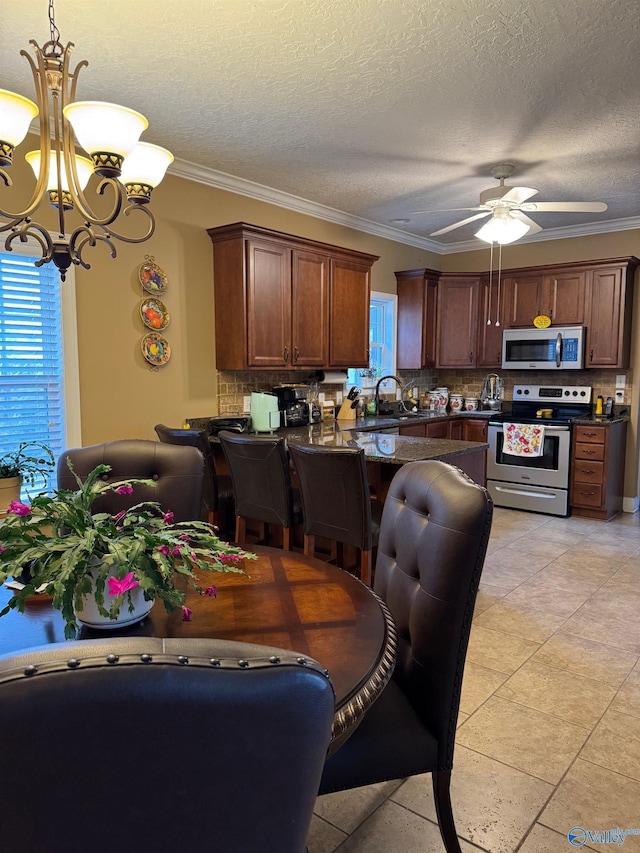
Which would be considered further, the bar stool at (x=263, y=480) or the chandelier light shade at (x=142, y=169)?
the bar stool at (x=263, y=480)

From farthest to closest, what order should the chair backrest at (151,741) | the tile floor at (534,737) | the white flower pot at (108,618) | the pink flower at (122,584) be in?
1. the tile floor at (534,737)
2. the white flower pot at (108,618)
3. the pink flower at (122,584)
4. the chair backrest at (151,741)

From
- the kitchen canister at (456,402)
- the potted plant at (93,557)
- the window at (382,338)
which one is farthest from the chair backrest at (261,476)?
the kitchen canister at (456,402)

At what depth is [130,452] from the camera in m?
2.19

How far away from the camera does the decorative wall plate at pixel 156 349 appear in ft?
12.1

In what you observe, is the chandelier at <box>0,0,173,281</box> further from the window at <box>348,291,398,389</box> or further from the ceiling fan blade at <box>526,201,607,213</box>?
the window at <box>348,291,398,389</box>

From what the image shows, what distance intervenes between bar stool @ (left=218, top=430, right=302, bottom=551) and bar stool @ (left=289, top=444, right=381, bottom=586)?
13cm

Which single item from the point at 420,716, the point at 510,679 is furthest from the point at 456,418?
the point at 420,716

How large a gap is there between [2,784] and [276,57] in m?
2.75

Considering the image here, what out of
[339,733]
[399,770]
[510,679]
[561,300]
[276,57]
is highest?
[276,57]

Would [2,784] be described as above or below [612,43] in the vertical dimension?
below

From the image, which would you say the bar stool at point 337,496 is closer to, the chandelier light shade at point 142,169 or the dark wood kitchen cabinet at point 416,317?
the chandelier light shade at point 142,169

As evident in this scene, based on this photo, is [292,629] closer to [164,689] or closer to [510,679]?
[164,689]

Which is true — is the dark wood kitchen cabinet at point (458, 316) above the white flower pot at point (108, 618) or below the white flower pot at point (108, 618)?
above

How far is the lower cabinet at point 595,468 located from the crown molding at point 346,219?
1.89 metres
